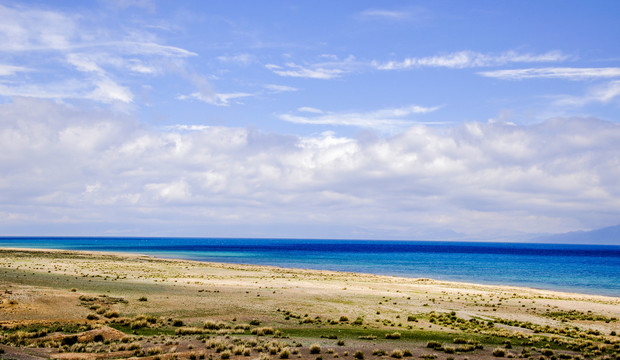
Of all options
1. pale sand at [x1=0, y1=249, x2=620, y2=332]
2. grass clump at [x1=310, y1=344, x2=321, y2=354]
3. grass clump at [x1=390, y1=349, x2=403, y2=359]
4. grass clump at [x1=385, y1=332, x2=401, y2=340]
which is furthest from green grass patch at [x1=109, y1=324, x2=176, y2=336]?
grass clump at [x1=390, y1=349, x2=403, y2=359]

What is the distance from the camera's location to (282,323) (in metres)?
34.4

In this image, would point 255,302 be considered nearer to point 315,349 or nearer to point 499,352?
point 315,349

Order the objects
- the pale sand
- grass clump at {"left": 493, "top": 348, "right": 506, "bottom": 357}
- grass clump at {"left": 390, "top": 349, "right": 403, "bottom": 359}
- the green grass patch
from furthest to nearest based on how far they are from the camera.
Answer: the pale sand, the green grass patch, grass clump at {"left": 493, "top": 348, "right": 506, "bottom": 357}, grass clump at {"left": 390, "top": 349, "right": 403, "bottom": 359}

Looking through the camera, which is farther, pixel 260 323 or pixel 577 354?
pixel 260 323

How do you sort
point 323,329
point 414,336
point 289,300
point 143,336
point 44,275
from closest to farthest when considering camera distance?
point 143,336, point 414,336, point 323,329, point 289,300, point 44,275

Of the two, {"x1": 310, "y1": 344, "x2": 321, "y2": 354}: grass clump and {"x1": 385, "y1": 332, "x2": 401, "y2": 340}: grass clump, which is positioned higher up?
{"x1": 310, "y1": 344, "x2": 321, "y2": 354}: grass clump

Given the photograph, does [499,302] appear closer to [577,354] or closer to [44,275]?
[577,354]

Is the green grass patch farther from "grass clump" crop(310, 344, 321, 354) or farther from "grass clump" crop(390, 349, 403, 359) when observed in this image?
"grass clump" crop(390, 349, 403, 359)

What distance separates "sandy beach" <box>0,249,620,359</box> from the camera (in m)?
24.9

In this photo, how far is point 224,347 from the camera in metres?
24.8

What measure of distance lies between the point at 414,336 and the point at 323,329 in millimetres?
6272

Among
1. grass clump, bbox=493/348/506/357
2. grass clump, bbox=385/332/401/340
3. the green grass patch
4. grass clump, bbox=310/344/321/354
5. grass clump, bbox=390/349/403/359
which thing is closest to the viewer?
grass clump, bbox=390/349/403/359

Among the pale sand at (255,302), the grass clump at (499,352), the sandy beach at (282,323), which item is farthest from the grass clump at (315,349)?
the pale sand at (255,302)

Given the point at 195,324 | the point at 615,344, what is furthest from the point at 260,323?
the point at 615,344
